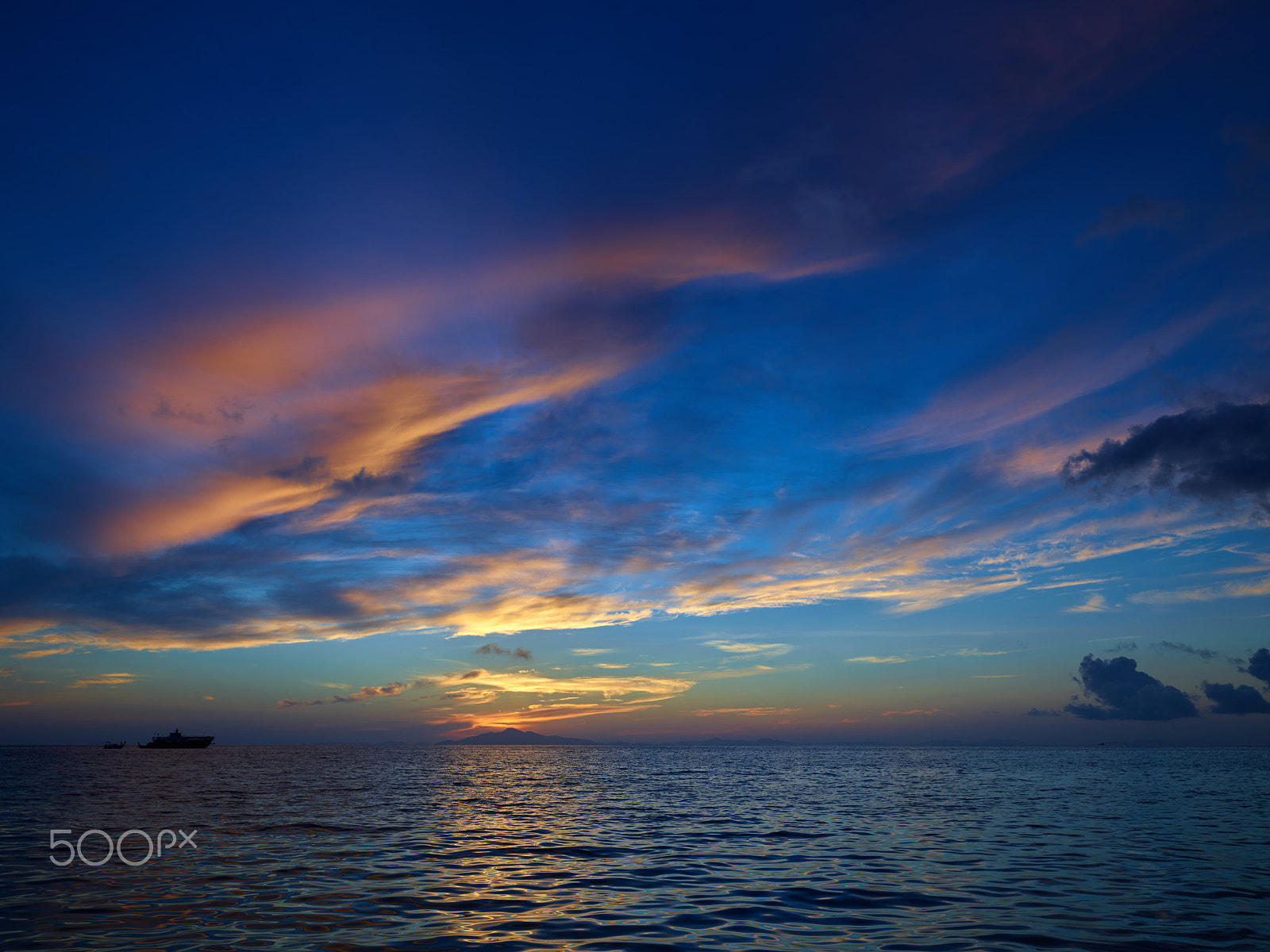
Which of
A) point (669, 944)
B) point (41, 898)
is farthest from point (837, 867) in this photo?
point (41, 898)

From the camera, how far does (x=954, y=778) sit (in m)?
83.3

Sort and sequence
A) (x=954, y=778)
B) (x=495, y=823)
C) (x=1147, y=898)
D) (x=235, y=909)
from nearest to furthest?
(x=235, y=909) → (x=1147, y=898) → (x=495, y=823) → (x=954, y=778)

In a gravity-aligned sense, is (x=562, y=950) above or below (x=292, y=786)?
above

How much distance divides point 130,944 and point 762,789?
2424 inches

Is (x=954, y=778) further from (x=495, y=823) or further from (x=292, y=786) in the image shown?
(x=292, y=786)

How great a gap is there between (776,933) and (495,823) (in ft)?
92.9

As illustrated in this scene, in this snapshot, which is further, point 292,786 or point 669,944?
point 292,786

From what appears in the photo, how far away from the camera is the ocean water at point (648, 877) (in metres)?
17.5

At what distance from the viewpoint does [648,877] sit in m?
25.2

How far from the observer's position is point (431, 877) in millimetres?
24844

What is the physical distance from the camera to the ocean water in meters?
17.5

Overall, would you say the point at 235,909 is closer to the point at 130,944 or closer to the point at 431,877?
the point at 130,944

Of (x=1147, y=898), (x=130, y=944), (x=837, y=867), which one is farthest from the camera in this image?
(x=837, y=867)

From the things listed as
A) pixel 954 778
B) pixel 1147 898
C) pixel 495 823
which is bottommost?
pixel 954 778
